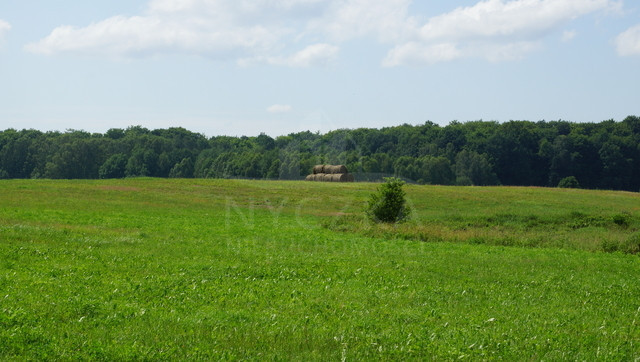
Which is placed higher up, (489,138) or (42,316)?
(489,138)

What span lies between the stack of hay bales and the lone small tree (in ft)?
170

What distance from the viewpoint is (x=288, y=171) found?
125000 millimetres

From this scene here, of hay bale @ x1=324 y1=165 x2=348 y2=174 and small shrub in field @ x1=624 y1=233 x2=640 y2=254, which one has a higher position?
hay bale @ x1=324 y1=165 x2=348 y2=174

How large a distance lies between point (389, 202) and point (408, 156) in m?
122

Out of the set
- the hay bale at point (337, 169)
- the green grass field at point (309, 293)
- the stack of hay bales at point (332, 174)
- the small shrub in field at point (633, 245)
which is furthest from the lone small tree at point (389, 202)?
the hay bale at point (337, 169)

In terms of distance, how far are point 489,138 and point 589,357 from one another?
481 ft

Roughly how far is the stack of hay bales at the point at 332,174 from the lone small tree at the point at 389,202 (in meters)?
51.9

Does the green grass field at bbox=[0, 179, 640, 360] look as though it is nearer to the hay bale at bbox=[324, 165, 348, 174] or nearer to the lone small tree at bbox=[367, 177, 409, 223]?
the lone small tree at bbox=[367, 177, 409, 223]

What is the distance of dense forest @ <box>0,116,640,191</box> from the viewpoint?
139 m

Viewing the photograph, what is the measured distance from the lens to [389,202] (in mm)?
38844

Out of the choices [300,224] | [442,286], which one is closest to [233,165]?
[300,224]

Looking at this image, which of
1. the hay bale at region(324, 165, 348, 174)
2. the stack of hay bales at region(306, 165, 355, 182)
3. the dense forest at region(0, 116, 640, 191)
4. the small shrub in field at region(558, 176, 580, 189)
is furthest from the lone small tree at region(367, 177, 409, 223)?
the small shrub in field at region(558, 176, 580, 189)

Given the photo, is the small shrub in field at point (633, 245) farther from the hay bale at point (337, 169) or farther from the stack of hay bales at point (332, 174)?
the hay bale at point (337, 169)

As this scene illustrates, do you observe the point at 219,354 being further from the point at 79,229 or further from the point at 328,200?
the point at 328,200
